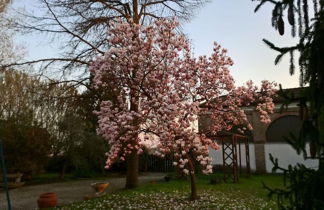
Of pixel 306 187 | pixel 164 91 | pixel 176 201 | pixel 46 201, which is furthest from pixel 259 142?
pixel 306 187

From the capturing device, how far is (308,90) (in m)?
3.19

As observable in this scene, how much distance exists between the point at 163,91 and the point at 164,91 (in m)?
0.03

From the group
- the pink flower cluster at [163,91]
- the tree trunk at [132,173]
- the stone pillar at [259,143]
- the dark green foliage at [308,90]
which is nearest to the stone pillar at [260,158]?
the stone pillar at [259,143]

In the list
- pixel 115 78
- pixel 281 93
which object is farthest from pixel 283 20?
pixel 115 78

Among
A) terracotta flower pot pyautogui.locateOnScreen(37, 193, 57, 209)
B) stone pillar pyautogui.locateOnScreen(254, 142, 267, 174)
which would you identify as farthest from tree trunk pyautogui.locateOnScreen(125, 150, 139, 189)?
stone pillar pyautogui.locateOnScreen(254, 142, 267, 174)

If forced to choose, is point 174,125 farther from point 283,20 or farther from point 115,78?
point 283,20

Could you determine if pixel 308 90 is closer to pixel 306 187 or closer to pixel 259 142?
pixel 306 187

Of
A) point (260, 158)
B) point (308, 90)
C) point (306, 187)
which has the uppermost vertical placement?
point (308, 90)

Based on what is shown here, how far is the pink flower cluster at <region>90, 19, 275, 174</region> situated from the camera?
387 inches

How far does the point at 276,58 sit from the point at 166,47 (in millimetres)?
7224

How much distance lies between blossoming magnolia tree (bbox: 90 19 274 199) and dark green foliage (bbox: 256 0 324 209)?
6.09 metres

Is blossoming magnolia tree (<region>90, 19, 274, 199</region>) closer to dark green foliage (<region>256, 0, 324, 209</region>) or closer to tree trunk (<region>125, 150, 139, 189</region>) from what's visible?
tree trunk (<region>125, 150, 139, 189</region>)

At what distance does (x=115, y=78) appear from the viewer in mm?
10727

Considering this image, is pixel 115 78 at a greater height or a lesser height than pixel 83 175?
greater
